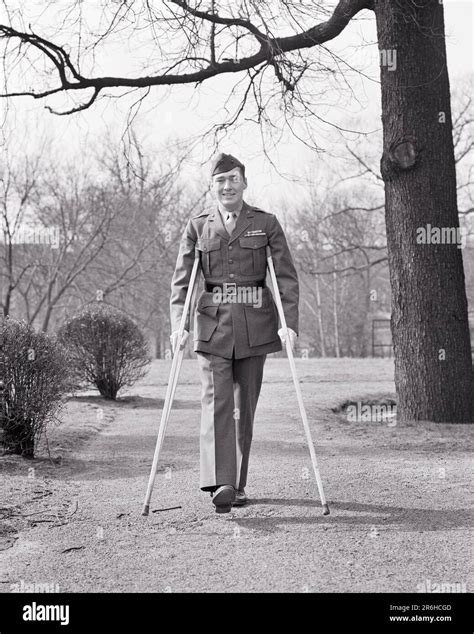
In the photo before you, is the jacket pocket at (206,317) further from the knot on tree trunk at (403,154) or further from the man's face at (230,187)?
the knot on tree trunk at (403,154)

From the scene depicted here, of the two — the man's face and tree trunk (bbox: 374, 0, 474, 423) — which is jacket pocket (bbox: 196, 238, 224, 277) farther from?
tree trunk (bbox: 374, 0, 474, 423)

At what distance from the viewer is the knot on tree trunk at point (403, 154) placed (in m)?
9.45

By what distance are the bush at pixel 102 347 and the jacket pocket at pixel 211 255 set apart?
831 cm

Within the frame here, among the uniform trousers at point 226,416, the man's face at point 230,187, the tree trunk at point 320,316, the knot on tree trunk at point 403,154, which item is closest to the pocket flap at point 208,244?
the man's face at point 230,187

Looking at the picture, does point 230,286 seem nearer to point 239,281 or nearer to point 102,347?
point 239,281

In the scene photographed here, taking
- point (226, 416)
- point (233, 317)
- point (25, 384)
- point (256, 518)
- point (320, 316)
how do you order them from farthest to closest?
point (320, 316) < point (25, 384) < point (233, 317) < point (226, 416) < point (256, 518)

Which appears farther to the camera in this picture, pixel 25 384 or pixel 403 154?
pixel 403 154

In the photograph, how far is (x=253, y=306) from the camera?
5.77m

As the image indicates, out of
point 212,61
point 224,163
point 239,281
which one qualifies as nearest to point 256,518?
point 239,281

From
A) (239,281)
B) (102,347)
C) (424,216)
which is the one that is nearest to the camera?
(239,281)

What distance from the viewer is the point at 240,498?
5734 millimetres

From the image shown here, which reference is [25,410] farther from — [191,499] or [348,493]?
[348,493]

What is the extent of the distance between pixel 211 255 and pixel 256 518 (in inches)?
70.1
